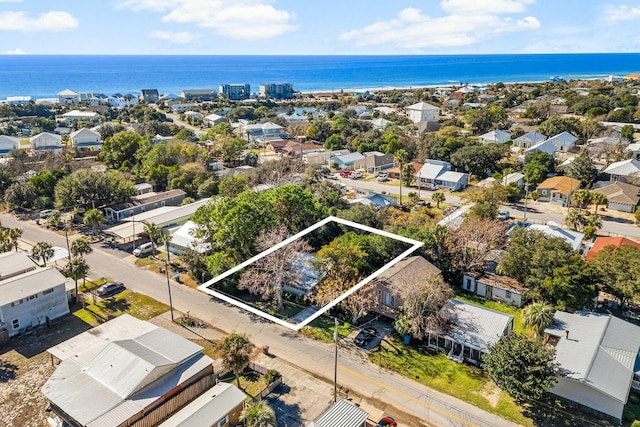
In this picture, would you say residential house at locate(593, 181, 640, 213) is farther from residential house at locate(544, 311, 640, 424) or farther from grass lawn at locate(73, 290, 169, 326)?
grass lawn at locate(73, 290, 169, 326)

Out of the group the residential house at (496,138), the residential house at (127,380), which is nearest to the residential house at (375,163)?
the residential house at (496,138)

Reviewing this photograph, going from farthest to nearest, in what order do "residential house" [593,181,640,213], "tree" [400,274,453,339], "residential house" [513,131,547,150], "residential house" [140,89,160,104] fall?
"residential house" [140,89,160,104], "residential house" [513,131,547,150], "residential house" [593,181,640,213], "tree" [400,274,453,339]

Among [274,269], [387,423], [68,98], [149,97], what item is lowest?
[387,423]

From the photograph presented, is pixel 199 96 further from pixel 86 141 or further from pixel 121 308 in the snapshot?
pixel 121 308

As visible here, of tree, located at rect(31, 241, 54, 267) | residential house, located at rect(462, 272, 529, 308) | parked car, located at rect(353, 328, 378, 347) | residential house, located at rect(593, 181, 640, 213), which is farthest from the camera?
residential house, located at rect(593, 181, 640, 213)

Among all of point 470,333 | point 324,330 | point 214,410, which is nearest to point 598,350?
point 470,333

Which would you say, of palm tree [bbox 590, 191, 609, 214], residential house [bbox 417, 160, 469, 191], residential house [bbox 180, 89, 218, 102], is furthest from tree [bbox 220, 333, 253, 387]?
residential house [bbox 180, 89, 218, 102]
